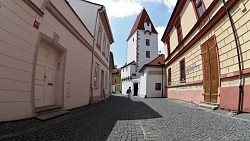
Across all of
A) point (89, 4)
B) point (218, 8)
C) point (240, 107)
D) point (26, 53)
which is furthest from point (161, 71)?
point (26, 53)

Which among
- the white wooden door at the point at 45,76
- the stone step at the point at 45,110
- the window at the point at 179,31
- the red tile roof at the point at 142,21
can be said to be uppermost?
the red tile roof at the point at 142,21

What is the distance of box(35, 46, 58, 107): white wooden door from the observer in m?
6.07

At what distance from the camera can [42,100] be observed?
6285 mm

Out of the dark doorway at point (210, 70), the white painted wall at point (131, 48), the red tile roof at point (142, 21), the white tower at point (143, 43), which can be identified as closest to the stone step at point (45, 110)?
the dark doorway at point (210, 70)

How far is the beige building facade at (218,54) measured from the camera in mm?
6258

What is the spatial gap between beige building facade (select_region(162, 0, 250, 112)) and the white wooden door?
6.47 m

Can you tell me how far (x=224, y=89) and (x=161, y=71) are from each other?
786 inches

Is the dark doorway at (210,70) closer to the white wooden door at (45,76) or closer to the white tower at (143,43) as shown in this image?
the white wooden door at (45,76)

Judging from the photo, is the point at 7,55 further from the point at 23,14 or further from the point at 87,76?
the point at 87,76

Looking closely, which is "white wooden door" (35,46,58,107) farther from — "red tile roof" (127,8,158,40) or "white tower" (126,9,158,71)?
"red tile roof" (127,8,158,40)

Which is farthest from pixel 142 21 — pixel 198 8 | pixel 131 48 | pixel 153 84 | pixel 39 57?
→ pixel 39 57

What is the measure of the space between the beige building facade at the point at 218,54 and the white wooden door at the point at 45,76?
255 inches

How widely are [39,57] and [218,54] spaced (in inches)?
278

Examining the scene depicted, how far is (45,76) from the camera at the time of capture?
651 centimetres
